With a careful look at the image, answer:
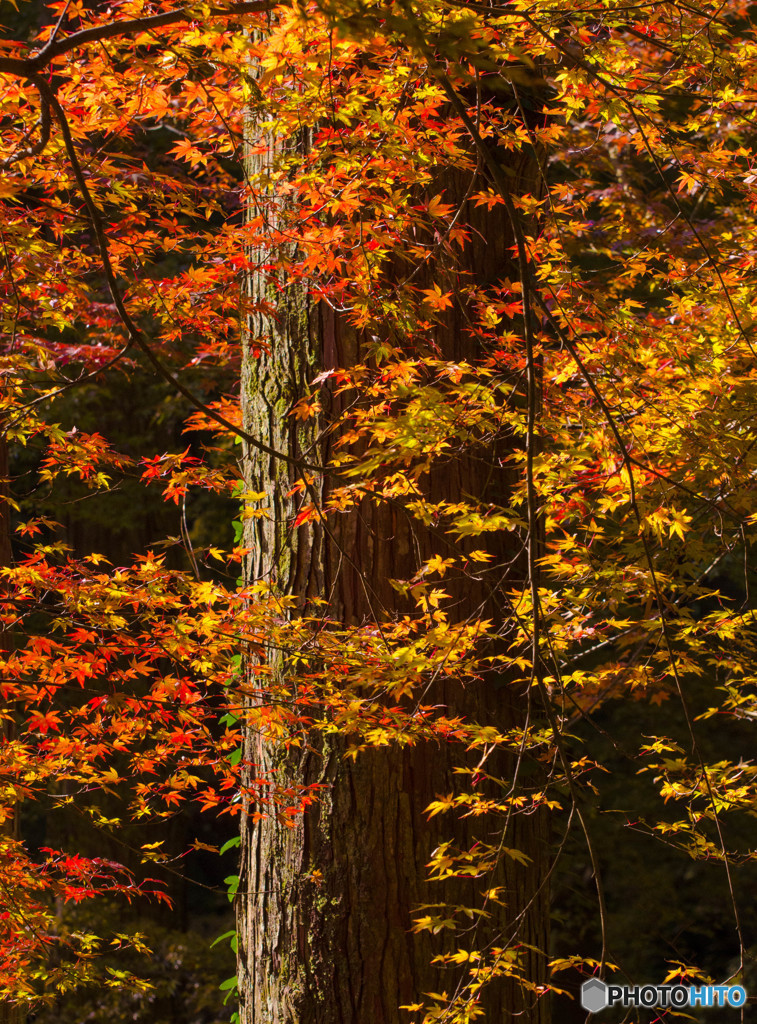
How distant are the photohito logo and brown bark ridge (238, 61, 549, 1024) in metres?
0.28

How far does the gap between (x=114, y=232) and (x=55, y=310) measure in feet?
0.94

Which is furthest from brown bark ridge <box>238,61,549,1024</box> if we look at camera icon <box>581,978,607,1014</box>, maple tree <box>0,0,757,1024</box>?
camera icon <box>581,978,607,1014</box>

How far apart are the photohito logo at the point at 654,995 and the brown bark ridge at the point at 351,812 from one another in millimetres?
278

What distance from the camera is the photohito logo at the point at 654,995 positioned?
226 centimetres

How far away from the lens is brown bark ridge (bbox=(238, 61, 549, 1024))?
8.80 ft

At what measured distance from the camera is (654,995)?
4.86 meters

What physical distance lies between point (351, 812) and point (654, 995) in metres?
3.06

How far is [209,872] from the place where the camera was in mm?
8828

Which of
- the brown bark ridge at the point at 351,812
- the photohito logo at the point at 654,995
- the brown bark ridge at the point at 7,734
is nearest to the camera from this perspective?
the photohito logo at the point at 654,995

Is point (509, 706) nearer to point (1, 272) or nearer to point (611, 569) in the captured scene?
point (611, 569)

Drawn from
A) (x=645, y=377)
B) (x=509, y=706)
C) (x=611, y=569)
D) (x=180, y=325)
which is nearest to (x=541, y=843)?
(x=509, y=706)

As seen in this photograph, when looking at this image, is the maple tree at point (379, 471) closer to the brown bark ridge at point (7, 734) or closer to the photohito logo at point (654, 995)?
the photohito logo at point (654, 995)

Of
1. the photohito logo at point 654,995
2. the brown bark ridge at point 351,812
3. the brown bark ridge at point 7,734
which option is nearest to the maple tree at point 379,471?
the brown bark ridge at point 351,812

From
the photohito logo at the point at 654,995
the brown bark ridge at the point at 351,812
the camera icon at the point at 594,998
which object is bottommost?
the photohito logo at the point at 654,995
